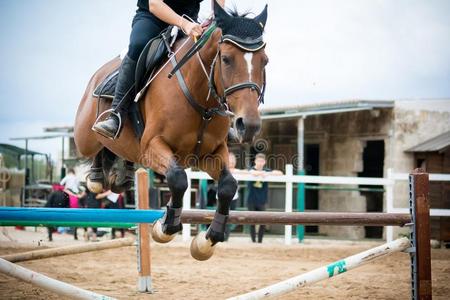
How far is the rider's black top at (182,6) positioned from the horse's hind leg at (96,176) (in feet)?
6.61

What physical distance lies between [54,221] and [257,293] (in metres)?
1.69

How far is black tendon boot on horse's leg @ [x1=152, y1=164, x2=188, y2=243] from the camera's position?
487cm

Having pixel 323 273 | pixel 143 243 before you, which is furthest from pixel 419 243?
pixel 143 243

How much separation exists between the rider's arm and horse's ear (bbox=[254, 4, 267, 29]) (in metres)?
0.54

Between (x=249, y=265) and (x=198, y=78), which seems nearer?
(x=198, y=78)

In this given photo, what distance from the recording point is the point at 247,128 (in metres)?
4.20

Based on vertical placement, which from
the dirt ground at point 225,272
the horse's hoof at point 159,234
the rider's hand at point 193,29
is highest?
the rider's hand at point 193,29

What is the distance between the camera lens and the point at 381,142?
59.3 feet

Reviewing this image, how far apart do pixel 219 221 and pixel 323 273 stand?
1.00 meters

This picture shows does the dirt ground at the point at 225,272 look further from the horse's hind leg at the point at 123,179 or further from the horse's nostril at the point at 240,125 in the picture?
the horse's nostril at the point at 240,125

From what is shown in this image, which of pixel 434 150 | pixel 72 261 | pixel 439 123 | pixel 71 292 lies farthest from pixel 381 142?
pixel 71 292

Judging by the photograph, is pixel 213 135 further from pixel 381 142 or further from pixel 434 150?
pixel 381 142

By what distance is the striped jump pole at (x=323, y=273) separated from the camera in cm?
507

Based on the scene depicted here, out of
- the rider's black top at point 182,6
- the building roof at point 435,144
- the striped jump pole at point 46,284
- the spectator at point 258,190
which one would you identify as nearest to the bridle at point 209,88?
the rider's black top at point 182,6
